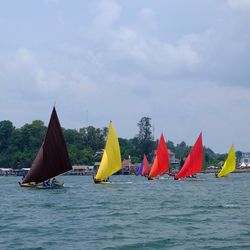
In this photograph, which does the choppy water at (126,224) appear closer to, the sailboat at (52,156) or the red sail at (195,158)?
the sailboat at (52,156)

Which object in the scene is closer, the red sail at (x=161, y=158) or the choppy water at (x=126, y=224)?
the choppy water at (x=126, y=224)

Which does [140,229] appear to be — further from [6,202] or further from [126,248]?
[6,202]

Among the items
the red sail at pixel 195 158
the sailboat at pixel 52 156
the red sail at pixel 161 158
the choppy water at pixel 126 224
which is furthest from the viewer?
the red sail at pixel 161 158

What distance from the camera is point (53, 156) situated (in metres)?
70.7

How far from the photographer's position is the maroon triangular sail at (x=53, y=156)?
7056cm

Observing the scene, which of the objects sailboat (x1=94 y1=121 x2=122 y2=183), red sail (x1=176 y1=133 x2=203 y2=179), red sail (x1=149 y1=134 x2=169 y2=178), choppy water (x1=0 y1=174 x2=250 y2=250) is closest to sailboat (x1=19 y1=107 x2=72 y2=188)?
sailboat (x1=94 y1=121 x2=122 y2=183)

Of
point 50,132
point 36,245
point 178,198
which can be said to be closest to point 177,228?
point 36,245

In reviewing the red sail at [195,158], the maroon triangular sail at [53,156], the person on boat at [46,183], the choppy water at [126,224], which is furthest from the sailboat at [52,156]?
the red sail at [195,158]

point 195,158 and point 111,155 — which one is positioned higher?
point 195,158

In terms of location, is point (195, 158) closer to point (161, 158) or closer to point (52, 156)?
point (161, 158)

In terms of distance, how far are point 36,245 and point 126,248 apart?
411cm

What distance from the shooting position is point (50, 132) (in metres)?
71.2

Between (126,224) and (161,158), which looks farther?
(161,158)

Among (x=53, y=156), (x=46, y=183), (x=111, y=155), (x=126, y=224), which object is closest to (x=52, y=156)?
(x=53, y=156)
